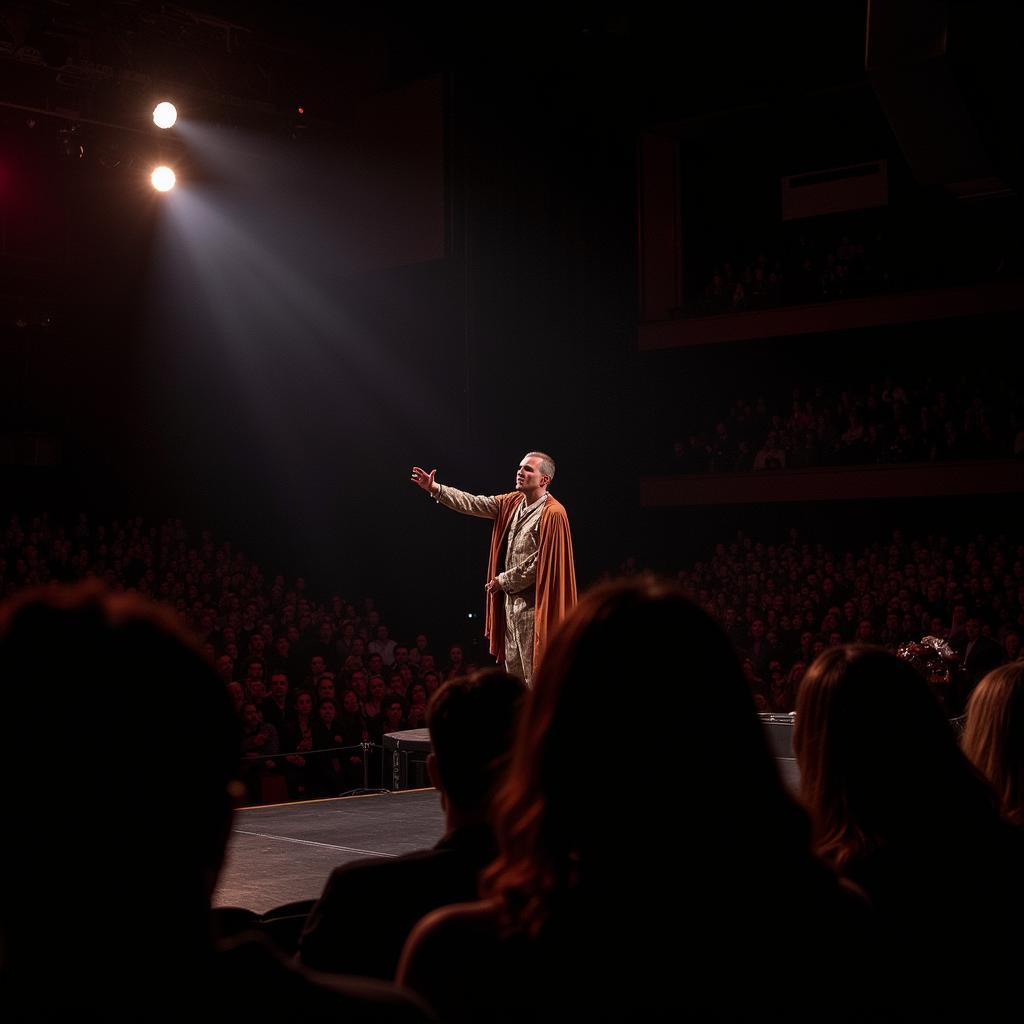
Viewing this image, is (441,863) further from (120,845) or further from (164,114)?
(164,114)

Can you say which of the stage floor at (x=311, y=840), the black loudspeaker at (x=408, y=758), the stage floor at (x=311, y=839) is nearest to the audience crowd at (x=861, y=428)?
the stage floor at (x=311, y=839)

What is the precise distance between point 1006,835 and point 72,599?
1454 mm

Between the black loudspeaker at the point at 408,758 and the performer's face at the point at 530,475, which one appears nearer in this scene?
the performer's face at the point at 530,475

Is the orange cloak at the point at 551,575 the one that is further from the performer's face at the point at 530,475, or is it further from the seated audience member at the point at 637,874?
the seated audience member at the point at 637,874

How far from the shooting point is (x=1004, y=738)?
2371 mm

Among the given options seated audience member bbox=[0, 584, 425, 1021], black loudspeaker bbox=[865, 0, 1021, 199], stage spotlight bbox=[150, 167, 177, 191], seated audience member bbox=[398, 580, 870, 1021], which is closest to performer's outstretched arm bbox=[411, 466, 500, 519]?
black loudspeaker bbox=[865, 0, 1021, 199]

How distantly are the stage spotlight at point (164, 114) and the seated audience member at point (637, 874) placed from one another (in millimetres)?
10454

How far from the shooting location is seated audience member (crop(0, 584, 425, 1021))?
851 mm

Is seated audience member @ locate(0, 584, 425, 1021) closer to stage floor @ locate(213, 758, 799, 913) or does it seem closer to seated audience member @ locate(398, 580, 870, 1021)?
seated audience member @ locate(398, 580, 870, 1021)

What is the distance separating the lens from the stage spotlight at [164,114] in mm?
10555

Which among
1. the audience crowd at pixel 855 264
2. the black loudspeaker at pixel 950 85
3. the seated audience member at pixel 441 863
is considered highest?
the audience crowd at pixel 855 264

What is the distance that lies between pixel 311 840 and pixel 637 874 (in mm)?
4928

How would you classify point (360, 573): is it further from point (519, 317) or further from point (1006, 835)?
point (1006, 835)

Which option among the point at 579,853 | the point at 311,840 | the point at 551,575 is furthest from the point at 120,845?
the point at 551,575
